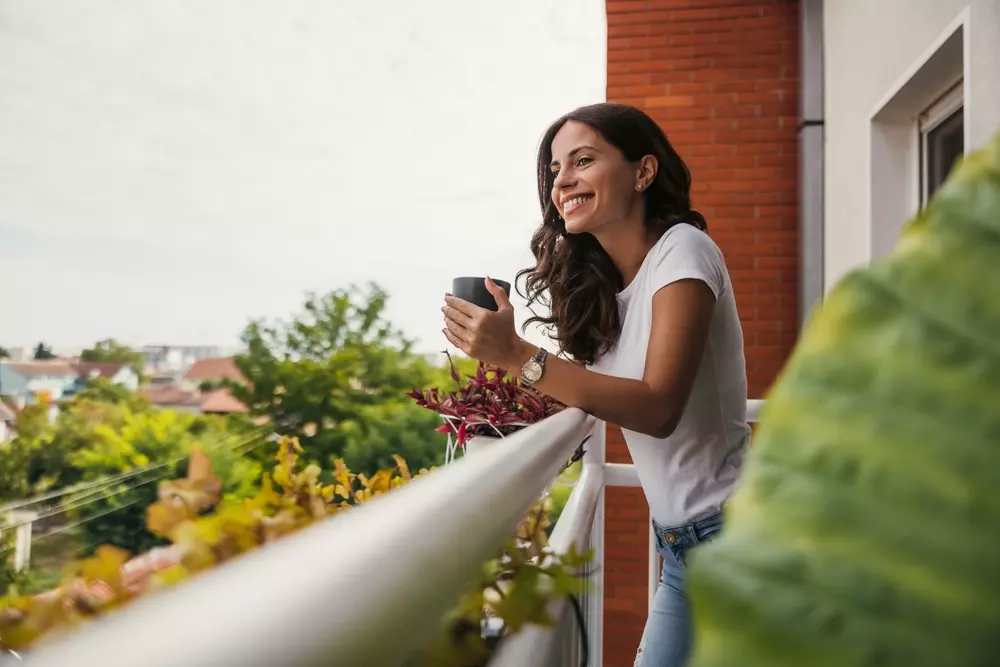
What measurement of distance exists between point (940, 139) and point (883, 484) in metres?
2.68

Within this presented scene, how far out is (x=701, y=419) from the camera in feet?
4.00

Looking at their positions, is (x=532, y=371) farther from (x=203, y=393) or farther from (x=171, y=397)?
(x=203, y=393)

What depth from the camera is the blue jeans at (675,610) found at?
46.7 inches

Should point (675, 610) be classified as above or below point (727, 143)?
below

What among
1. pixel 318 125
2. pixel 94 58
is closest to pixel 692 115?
pixel 318 125

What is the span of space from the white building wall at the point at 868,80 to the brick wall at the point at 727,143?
0.25 metres

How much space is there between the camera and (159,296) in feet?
60.6

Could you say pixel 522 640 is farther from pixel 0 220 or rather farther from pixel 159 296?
pixel 0 220

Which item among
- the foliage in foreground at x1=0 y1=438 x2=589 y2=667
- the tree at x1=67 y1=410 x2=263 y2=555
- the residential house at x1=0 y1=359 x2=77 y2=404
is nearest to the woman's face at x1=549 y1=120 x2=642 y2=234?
the foliage in foreground at x1=0 y1=438 x2=589 y2=667

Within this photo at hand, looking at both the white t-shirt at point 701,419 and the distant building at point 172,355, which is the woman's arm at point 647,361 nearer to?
the white t-shirt at point 701,419

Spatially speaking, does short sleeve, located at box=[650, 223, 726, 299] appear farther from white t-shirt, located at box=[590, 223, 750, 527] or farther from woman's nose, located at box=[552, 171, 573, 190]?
woman's nose, located at box=[552, 171, 573, 190]

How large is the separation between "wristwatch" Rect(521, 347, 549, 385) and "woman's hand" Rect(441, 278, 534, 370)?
0.09 feet

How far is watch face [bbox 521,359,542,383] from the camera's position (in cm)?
109

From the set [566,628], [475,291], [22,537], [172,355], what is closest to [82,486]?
[22,537]
